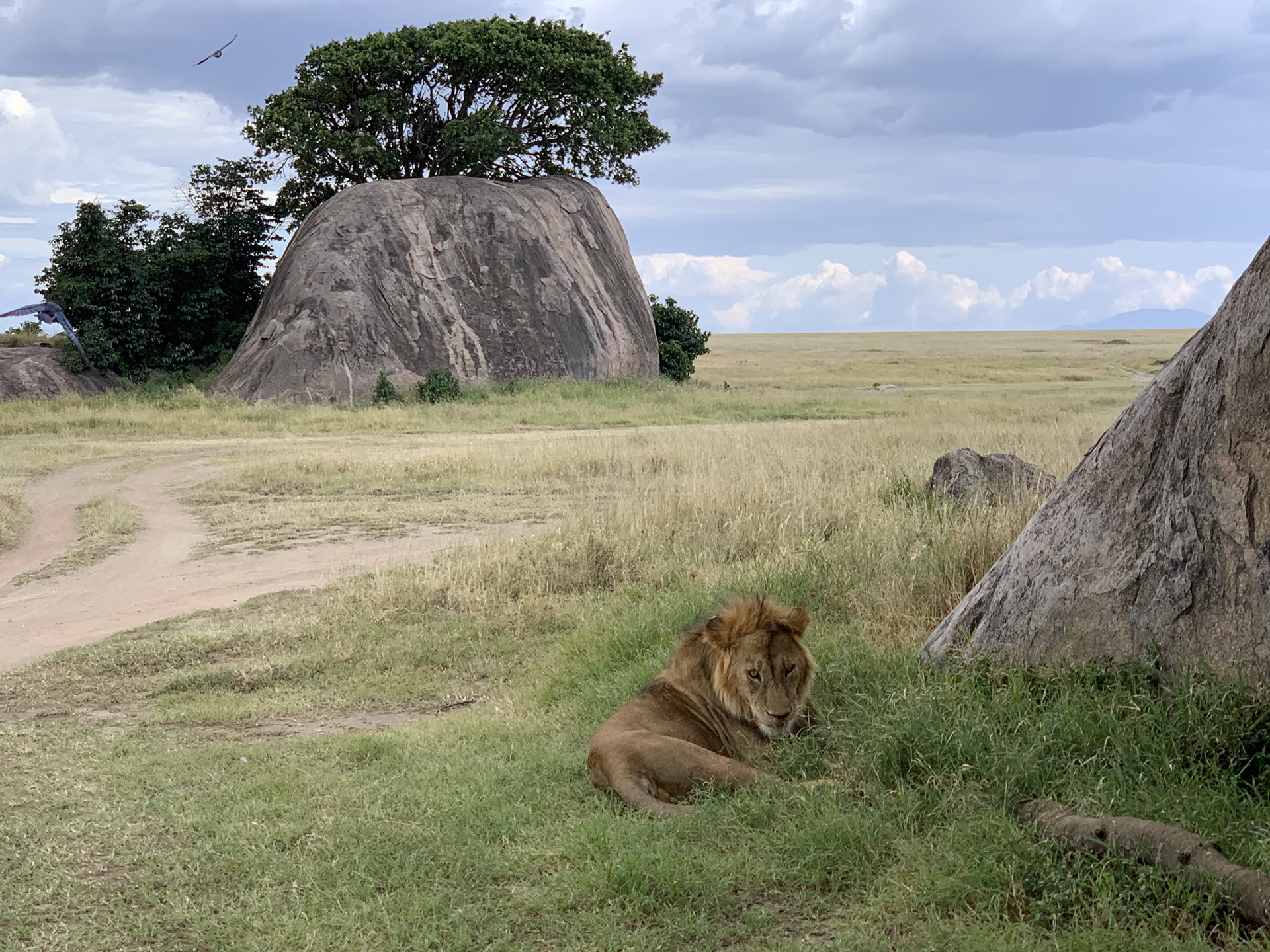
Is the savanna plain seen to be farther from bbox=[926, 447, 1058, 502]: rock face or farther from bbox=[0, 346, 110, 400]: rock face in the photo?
bbox=[0, 346, 110, 400]: rock face

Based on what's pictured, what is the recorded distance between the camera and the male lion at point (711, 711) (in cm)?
516

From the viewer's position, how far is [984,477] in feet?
37.5

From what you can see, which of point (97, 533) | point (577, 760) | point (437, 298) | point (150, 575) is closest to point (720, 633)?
point (577, 760)

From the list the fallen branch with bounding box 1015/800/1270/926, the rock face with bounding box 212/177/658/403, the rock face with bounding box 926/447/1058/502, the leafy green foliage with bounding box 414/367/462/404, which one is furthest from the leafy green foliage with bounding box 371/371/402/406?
the fallen branch with bounding box 1015/800/1270/926

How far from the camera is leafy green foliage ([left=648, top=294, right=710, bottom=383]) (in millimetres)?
38625

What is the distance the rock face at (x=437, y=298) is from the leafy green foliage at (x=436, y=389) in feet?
1.92

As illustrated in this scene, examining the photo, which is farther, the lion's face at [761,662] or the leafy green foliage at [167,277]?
the leafy green foliage at [167,277]

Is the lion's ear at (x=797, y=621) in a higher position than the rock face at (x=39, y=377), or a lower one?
lower

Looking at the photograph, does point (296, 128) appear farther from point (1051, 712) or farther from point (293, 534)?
point (1051, 712)

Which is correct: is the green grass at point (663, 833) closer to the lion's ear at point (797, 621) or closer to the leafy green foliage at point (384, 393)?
the lion's ear at point (797, 621)

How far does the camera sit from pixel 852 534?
384 inches

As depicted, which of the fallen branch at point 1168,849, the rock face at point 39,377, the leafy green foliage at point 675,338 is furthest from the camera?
the leafy green foliage at point 675,338

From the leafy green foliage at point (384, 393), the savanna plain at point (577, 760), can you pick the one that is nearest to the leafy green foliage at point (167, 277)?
the leafy green foliage at point (384, 393)

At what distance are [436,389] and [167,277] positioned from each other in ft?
28.0
